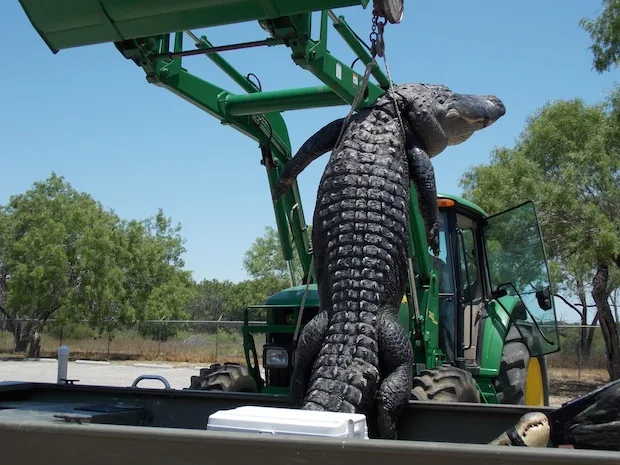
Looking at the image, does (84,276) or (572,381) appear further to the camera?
(84,276)

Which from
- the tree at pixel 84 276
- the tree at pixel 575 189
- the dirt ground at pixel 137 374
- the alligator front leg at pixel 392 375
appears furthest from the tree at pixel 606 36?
the tree at pixel 84 276

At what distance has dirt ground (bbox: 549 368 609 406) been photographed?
17703 mm

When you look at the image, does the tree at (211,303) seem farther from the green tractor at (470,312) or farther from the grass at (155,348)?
the green tractor at (470,312)

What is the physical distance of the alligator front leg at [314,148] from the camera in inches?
175

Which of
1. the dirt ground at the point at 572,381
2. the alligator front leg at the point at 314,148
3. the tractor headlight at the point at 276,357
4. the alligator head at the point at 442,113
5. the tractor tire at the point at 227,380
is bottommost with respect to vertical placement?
the dirt ground at the point at 572,381

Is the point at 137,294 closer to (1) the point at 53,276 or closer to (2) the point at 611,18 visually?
(1) the point at 53,276

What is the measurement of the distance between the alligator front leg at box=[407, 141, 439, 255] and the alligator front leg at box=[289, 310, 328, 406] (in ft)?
2.92

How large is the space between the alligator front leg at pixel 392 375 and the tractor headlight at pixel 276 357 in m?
2.42

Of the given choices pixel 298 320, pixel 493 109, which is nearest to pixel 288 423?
pixel 298 320

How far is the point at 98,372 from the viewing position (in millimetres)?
20938

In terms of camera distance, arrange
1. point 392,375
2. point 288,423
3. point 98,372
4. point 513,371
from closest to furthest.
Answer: point 288,423, point 392,375, point 513,371, point 98,372

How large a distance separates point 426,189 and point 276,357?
2.45 meters

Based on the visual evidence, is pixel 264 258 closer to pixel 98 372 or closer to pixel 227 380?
pixel 98 372

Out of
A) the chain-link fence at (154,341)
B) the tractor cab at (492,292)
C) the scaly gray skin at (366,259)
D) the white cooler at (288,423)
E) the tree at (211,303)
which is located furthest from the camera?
the tree at (211,303)
